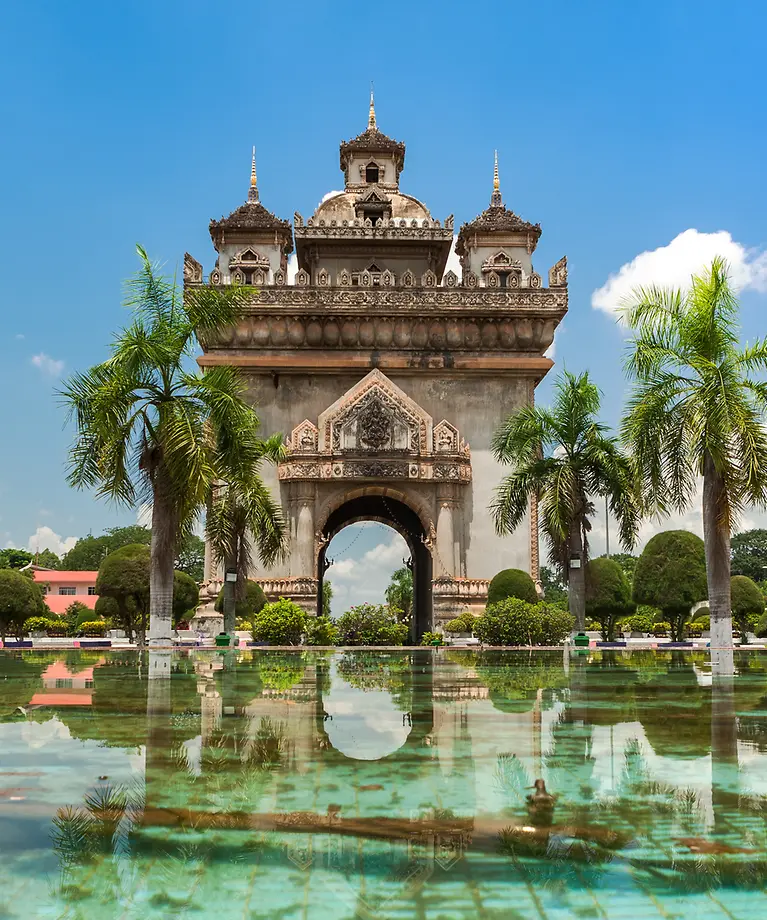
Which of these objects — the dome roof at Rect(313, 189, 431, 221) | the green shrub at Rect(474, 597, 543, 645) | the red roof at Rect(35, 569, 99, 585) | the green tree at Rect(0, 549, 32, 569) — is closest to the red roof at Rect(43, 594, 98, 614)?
the red roof at Rect(35, 569, 99, 585)

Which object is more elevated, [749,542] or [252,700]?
[749,542]

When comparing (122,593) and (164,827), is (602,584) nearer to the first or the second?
(122,593)

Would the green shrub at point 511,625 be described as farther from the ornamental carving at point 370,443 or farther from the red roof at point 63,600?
the red roof at point 63,600

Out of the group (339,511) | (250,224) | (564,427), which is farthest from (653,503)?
(250,224)

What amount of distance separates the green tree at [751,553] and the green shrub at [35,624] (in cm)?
5656

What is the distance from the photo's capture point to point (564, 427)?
2016cm

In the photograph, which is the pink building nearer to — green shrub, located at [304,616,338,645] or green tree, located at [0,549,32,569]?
green tree, located at [0,549,32,569]

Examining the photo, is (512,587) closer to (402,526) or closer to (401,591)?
(402,526)

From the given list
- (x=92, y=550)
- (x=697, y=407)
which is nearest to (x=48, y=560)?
(x=92, y=550)

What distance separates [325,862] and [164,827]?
0.74m

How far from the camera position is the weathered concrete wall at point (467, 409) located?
2811 centimetres

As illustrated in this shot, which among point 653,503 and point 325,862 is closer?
point 325,862

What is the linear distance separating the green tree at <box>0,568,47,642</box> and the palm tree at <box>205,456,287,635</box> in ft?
37.6

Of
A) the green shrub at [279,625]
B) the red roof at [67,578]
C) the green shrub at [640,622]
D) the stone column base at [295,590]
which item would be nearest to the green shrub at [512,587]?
the stone column base at [295,590]
